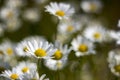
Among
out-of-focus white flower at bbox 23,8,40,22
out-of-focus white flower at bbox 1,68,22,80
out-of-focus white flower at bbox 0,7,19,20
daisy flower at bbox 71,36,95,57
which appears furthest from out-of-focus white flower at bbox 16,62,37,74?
out-of-focus white flower at bbox 23,8,40,22

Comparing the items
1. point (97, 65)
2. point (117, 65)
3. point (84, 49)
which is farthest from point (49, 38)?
point (117, 65)

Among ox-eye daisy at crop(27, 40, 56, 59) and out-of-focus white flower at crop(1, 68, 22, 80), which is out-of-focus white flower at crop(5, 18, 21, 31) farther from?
out-of-focus white flower at crop(1, 68, 22, 80)

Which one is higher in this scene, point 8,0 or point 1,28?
point 8,0

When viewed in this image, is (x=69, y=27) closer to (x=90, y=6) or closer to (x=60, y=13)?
(x=60, y=13)

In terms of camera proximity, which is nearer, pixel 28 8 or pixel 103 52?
pixel 103 52

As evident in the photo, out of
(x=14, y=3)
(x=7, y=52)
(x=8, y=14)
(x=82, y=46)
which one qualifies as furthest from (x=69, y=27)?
(x=14, y=3)

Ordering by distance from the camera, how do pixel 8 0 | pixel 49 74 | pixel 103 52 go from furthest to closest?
pixel 8 0, pixel 103 52, pixel 49 74

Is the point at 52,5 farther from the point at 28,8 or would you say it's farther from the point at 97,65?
the point at 28,8
